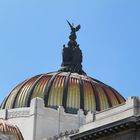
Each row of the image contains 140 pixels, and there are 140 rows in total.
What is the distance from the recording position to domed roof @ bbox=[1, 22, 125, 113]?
102m

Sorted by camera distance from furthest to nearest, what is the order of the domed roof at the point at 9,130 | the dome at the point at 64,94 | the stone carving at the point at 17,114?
the dome at the point at 64,94
the stone carving at the point at 17,114
the domed roof at the point at 9,130

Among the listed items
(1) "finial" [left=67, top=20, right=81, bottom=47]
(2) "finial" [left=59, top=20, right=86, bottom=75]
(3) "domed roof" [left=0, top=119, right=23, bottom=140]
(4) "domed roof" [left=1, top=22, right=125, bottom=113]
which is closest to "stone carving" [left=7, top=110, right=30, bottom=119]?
(4) "domed roof" [left=1, top=22, right=125, bottom=113]

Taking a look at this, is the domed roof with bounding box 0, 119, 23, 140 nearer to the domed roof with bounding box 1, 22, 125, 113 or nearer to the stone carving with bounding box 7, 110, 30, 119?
the stone carving with bounding box 7, 110, 30, 119

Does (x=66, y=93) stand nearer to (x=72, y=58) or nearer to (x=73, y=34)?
(x=72, y=58)

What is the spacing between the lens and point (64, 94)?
334 ft

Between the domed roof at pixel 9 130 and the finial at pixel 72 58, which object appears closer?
the domed roof at pixel 9 130

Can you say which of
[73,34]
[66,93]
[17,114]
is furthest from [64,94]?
[73,34]

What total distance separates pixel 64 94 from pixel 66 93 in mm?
375

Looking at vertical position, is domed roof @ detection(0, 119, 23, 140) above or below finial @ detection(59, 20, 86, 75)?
below

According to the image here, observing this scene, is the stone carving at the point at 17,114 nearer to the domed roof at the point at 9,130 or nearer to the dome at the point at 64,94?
the dome at the point at 64,94

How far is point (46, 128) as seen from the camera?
9925 centimetres

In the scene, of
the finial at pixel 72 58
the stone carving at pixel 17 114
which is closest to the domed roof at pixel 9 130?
the stone carving at pixel 17 114

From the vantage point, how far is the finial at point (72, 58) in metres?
113

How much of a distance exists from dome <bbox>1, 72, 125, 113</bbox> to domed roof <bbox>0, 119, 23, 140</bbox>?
6909 mm
